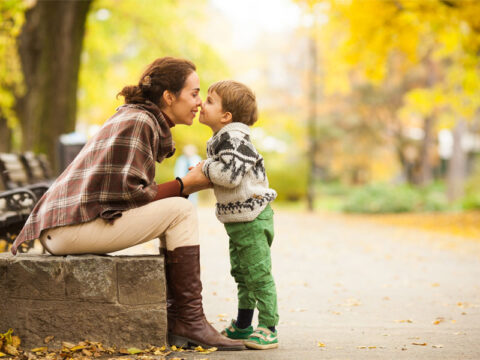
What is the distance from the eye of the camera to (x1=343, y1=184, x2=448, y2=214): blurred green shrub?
2258 cm

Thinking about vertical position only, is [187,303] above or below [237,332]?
above

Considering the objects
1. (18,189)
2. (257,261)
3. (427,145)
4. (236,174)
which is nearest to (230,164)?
(236,174)

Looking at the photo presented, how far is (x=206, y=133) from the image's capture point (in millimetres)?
25500

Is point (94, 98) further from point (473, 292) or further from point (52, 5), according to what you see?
point (473, 292)

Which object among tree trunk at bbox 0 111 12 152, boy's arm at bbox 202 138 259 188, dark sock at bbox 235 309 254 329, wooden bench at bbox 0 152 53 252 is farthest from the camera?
tree trunk at bbox 0 111 12 152

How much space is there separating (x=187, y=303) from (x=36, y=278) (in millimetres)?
870

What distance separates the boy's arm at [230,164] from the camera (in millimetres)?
3709

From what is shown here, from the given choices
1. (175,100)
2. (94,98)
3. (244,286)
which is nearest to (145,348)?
(244,286)

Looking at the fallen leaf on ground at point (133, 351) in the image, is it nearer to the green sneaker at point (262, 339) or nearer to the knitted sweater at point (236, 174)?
the green sneaker at point (262, 339)

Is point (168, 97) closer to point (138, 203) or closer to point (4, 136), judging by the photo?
point (138, 203)

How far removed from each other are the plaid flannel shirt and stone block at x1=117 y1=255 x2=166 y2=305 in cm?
29

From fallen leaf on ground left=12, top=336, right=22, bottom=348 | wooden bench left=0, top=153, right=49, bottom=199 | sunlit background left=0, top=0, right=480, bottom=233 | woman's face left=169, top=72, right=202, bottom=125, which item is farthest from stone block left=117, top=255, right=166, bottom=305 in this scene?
sunlit background left=0, top=0, right=480, bottom=233

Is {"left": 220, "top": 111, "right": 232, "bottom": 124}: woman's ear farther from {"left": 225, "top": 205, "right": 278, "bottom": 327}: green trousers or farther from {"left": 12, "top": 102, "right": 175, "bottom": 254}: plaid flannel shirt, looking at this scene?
{"left": 225, "top": 205, "right": 278, "bottom": 327}: green trousers

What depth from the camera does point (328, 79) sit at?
2527cm
